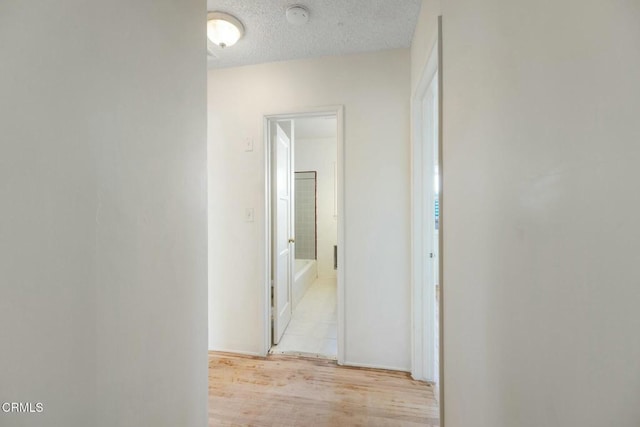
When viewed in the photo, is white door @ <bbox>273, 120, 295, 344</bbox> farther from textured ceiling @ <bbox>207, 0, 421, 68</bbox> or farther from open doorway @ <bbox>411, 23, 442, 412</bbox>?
open doorway @ <bbox>411, 23, 442, 412</bbox>

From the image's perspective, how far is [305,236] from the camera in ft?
16.0

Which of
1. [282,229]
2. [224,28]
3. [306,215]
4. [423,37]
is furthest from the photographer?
[306,215]

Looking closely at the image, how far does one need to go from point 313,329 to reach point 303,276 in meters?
1.20

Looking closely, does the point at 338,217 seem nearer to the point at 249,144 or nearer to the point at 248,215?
the point at 248,215

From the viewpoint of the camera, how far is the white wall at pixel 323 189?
477 centimetres

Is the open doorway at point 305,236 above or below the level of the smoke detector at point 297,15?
below

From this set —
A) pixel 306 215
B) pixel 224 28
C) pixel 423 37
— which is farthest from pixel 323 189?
pixel 423 37

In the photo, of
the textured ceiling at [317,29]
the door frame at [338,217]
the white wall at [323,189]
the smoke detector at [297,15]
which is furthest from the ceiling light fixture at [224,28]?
Answer: the white wall at [323,189]

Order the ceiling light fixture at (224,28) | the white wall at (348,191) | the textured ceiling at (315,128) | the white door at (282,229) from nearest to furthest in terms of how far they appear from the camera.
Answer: the ceiling light fixture at (224,28) < the white wall at (348,191) < the white door at (282,229) < the textured ceiling at (315,128)

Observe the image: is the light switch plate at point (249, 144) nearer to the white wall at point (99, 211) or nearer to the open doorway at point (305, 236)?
the open doorway at point (305, 236)

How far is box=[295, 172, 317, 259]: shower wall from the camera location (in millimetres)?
4836

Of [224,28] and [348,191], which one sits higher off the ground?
[224,28]

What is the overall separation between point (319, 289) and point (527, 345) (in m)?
3.68

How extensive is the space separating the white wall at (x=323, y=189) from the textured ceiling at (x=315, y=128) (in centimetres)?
17
